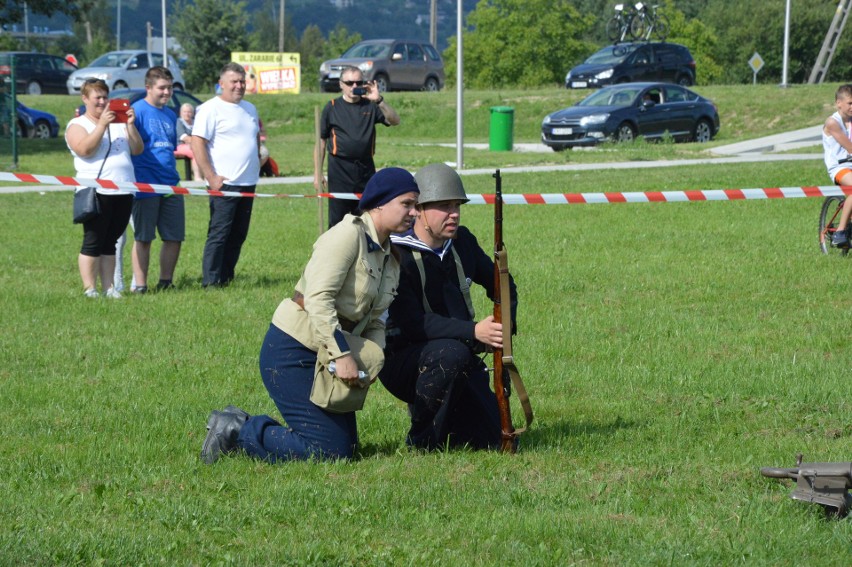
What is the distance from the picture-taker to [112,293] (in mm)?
10500

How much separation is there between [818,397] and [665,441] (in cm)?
125

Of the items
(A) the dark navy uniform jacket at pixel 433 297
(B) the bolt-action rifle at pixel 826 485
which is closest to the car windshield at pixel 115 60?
(A) the dark navy uniform jacket at pixel 433 297

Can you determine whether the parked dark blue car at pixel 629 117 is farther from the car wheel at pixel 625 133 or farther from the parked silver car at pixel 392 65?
the parked silver car at pixel 392 65

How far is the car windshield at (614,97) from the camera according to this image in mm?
28594

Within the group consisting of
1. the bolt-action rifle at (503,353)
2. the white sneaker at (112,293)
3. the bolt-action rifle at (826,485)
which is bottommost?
the white sneaker at (112,293)

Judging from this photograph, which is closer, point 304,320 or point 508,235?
point 304,320

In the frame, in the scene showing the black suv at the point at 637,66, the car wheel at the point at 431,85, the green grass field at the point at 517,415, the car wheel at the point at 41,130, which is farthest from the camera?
the car wheel at the point at 431,85

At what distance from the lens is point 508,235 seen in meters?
14.0

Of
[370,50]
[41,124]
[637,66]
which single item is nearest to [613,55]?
[637,66]

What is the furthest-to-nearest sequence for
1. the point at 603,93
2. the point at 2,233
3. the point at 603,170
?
the point at 603,93, the point at 603,170, the point at 2,233

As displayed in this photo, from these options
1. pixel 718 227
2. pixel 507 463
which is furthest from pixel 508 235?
pixel 507 463

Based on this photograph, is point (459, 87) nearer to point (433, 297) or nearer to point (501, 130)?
point (501, 130)

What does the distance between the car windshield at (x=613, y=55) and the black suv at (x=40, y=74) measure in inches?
731

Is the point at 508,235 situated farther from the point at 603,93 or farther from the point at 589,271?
the point at 603,93
